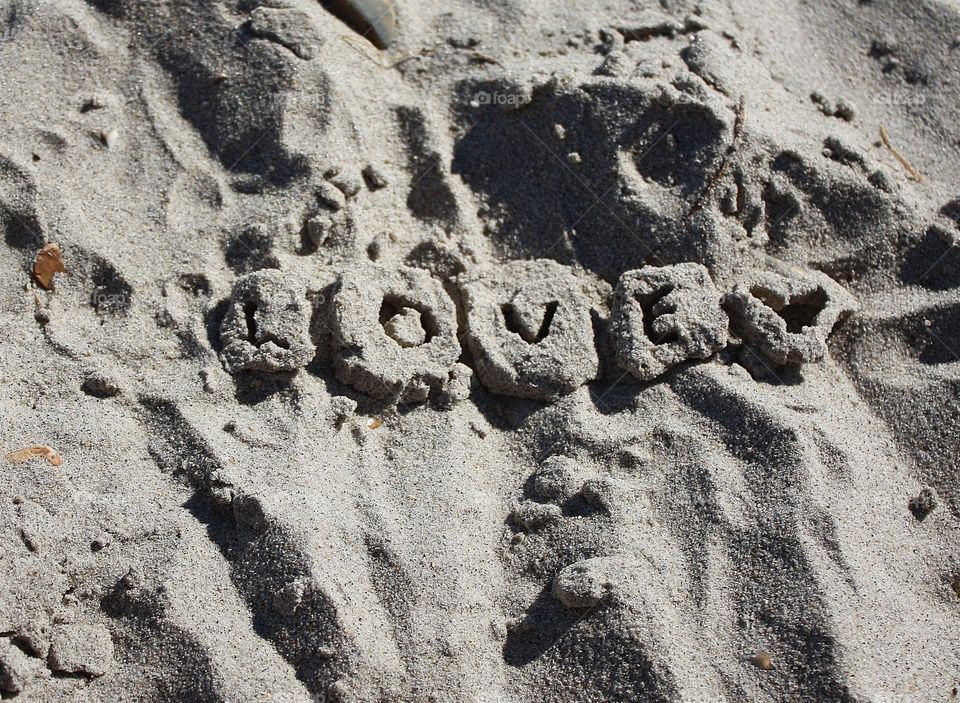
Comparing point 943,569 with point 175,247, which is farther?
point 175,247

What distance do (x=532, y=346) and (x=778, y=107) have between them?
3.63 ft

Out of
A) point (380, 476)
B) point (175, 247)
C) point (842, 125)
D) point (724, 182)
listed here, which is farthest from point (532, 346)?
point (842, 125)

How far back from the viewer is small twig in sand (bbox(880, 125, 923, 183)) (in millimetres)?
2959

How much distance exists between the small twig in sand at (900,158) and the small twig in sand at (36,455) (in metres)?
2.47

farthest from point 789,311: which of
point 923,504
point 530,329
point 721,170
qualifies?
point 530,329

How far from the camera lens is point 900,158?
2990 mm

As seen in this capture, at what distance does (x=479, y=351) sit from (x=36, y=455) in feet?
3.55

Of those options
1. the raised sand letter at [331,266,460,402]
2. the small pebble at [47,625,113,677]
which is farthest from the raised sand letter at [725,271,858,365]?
the small pebble at [47,625,113,677]

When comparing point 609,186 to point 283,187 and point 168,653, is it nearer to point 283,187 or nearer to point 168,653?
point 283,187

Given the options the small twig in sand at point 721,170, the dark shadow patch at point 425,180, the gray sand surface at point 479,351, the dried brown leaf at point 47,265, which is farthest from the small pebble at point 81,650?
the small twig in sand at point 721,170

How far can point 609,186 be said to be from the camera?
279 cm

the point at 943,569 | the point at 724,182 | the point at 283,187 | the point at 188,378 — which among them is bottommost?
the point at 188,378

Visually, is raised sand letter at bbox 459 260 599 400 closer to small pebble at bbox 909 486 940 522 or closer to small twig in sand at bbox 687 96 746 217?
small twig in sand at bbox 687 96 746 217

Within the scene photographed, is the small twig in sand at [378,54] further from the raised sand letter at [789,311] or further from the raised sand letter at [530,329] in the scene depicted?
the raised sand letter at [789,311]
